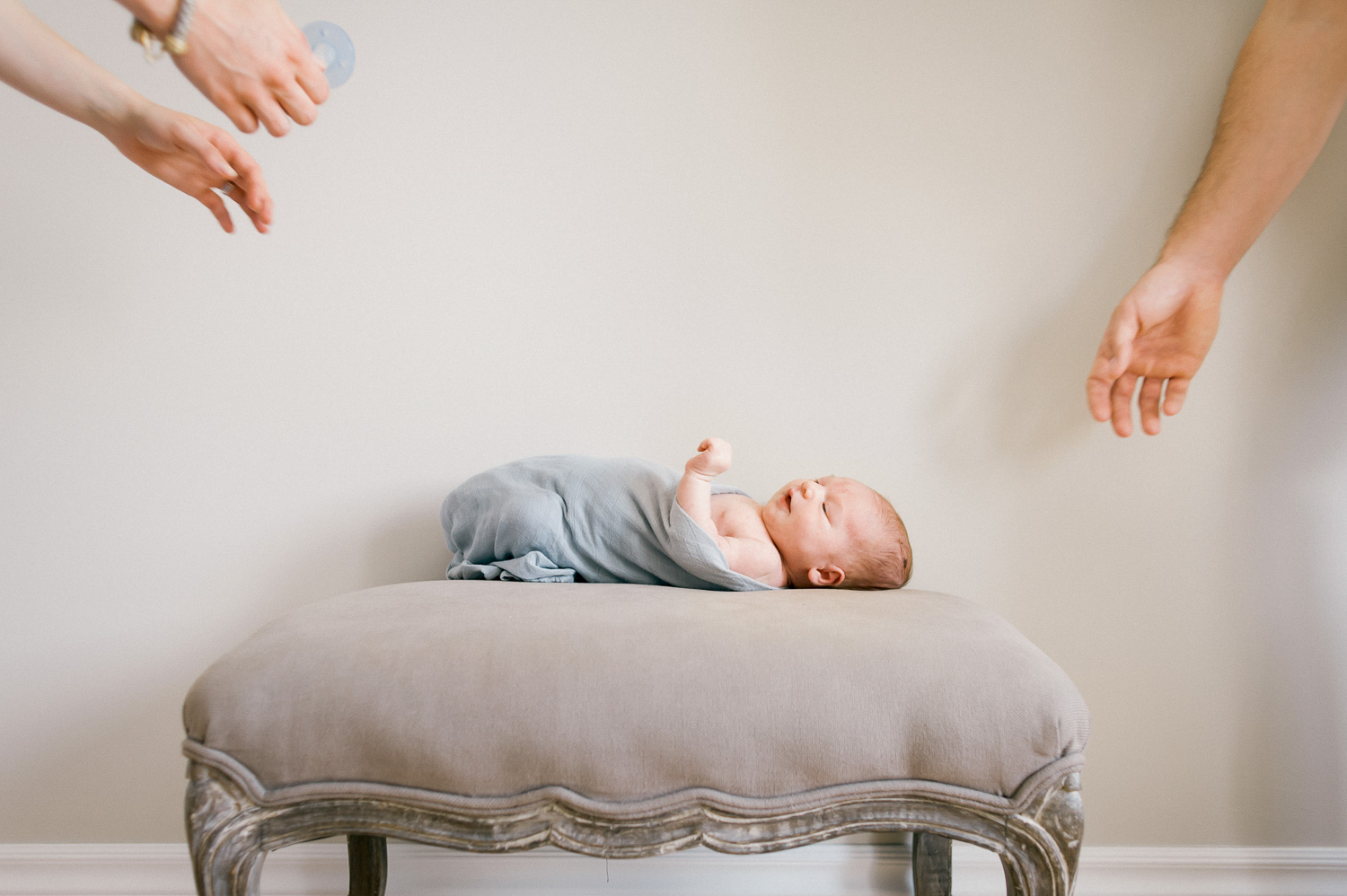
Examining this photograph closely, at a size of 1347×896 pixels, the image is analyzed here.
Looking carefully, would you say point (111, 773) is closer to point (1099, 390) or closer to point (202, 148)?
point (202, 148)

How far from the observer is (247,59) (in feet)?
3.00

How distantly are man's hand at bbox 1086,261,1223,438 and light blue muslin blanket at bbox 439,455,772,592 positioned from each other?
770 mm

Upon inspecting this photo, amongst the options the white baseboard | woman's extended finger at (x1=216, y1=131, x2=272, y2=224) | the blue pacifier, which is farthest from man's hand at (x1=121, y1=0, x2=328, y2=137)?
the white baseboard

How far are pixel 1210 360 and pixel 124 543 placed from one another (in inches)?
87.1

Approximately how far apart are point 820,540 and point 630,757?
2.13 feet

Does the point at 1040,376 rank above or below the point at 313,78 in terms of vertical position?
below

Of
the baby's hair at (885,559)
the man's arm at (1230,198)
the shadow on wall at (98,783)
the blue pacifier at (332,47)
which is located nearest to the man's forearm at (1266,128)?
the man's arm at (1230,198)

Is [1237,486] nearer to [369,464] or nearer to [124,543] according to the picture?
[369,464]

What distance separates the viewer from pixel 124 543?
152 centimetres

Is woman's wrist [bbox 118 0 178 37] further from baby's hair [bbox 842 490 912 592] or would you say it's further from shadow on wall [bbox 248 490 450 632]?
baby's hair [bbox 842 490 912 592]

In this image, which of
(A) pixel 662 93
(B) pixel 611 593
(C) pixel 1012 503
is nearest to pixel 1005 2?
(A) pixel 662 93

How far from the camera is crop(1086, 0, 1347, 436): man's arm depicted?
1.30 metres

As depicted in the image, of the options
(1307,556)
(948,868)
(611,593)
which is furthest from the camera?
(1307,556)

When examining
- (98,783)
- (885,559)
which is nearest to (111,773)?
(98,783)
